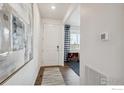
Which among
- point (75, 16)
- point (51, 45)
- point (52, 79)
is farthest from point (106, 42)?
point (51, 45)

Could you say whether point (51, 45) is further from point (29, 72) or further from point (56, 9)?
point (29, 72)

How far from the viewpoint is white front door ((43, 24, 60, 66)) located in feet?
19.9

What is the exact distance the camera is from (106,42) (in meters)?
1.65

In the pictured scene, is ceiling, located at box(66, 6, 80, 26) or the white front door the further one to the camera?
the white front door

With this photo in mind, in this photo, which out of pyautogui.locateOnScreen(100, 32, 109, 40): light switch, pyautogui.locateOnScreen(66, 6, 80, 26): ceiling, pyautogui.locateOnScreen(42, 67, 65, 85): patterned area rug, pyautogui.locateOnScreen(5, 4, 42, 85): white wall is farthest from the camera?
pyautogui.locateOnScreen(66, 6, 80, 26): ceiling

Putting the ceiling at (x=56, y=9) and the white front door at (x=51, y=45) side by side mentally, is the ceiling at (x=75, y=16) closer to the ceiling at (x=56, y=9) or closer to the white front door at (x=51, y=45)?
the ceiling at (x=56, y=9)

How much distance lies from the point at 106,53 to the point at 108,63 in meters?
0.13

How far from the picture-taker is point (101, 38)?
1.75m

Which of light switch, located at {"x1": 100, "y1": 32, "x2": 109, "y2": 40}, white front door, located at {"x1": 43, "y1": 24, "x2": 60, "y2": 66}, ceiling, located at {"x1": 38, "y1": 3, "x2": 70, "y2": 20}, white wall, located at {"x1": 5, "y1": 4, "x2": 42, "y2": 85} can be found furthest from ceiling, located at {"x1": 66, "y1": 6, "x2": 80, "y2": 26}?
light switch, located at {"x1": 100, "y1": 32, "x2": 109, "y2": 40}

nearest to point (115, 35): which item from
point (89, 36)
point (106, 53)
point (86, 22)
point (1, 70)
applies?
point (106, 53)

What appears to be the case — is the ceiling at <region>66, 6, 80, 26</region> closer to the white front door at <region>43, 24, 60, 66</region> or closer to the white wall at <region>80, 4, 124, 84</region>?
the white front door at <region>43, 24, 60, 66</region>

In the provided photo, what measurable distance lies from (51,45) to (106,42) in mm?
4594

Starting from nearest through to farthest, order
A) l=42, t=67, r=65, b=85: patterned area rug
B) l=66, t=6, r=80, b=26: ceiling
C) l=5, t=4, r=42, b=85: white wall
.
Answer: l=5, t=4, r=42, b=85: white wall
l=42, t=67, r=65, b=85: patterned area rug
l=66, t=6, r=80, b=26: ceiling

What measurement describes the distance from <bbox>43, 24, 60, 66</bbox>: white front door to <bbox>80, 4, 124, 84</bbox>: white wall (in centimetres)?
387
